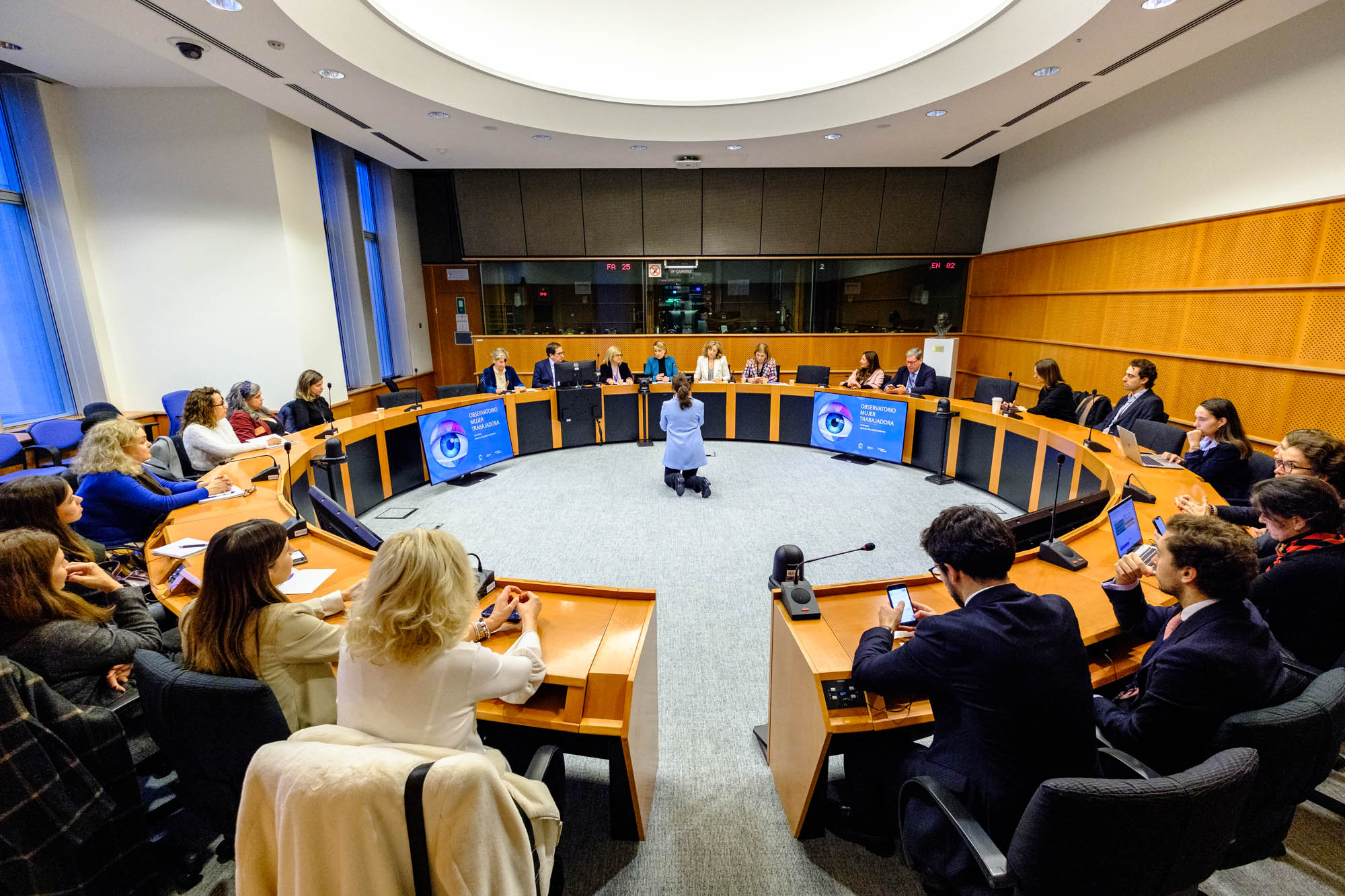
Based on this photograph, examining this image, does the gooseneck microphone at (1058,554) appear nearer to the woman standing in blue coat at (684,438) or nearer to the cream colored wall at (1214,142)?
the woman standing in blue coat at (684,438)

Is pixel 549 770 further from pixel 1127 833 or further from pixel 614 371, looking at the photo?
pixel 614 371

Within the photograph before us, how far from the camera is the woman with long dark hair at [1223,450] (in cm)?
333

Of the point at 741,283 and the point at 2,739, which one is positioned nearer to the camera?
the point at 2,739

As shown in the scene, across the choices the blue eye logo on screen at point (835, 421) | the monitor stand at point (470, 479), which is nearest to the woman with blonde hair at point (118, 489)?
the monitor stand at point (470, 479)

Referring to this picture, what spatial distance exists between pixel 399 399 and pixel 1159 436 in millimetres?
6755

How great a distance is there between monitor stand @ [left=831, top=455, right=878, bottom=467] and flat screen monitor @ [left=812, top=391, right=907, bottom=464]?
4cm

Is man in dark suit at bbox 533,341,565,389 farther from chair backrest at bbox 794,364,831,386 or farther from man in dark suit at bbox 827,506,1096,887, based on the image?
man in dark suit at bbox 827,506,1096,887

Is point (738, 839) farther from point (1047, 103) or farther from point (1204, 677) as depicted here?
point (1047, 103)

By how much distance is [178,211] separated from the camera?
18.6ft

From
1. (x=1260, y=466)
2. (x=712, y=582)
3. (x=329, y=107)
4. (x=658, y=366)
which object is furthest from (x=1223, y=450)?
(x=329, y=107)

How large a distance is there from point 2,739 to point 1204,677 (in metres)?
2.89

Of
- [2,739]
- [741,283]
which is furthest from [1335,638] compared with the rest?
[741,283]

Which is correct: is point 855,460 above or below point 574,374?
below

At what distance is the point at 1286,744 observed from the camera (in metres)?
1.31
